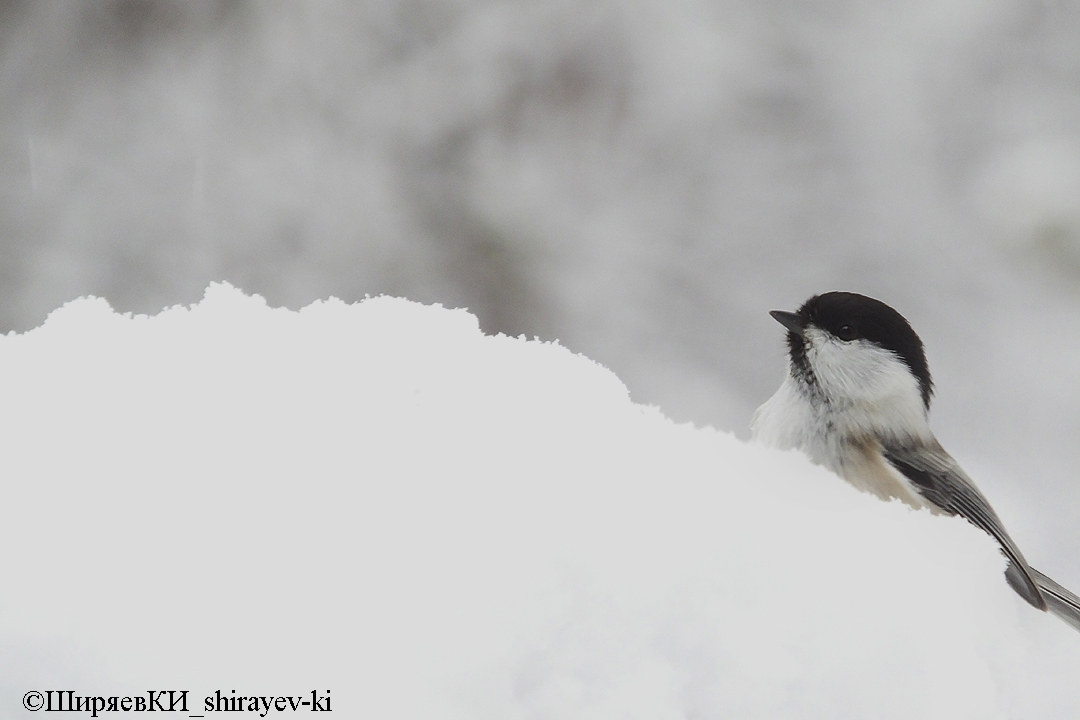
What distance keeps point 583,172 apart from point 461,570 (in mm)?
1837

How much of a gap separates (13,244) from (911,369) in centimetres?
206

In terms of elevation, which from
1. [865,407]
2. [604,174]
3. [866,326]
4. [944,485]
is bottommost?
[944,485]

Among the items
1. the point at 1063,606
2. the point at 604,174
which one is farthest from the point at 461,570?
the point at 604,174

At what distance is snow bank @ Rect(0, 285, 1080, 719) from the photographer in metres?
0.32

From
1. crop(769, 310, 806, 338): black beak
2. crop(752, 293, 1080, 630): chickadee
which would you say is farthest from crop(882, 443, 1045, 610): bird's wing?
crop(769, 310, 806, 338): black beak

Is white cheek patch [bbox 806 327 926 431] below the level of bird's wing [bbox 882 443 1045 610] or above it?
above

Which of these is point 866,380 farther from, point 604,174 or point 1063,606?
point 604,174

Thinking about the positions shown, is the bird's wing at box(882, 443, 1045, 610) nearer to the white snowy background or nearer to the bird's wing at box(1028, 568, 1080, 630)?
the bird's wing at box(1028, 568, 1080, 630)

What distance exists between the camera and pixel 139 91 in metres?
2.05

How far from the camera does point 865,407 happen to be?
3.82 feet

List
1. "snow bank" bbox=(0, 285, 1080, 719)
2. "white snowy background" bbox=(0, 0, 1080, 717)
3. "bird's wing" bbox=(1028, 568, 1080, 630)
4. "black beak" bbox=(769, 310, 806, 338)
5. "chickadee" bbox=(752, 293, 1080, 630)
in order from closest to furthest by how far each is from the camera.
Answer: "snow bank" bbox=(0, 285, 1080, 719)
"bird's wing" bbox=(1028, 568, 1080, 630)
"chickadee" bbox=(752, 293, 1080, 630)
"black beak" bbox=(769, 310, 806, 338)
"white snowy background" bbox=(0, 0, 1080, 717)

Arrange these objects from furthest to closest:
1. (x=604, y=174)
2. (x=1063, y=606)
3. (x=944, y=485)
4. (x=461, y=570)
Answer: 1. (x=604, y=174)
2. (x=944, y=485)
3. (x=1063, y=606)
4. (x=461, y=570)

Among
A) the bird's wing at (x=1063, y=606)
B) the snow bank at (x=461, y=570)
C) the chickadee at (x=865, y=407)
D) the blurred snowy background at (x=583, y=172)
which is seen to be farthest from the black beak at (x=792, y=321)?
the snow bank at (x=461, y=570)

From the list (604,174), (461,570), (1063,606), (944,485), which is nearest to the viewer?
(461,570)
